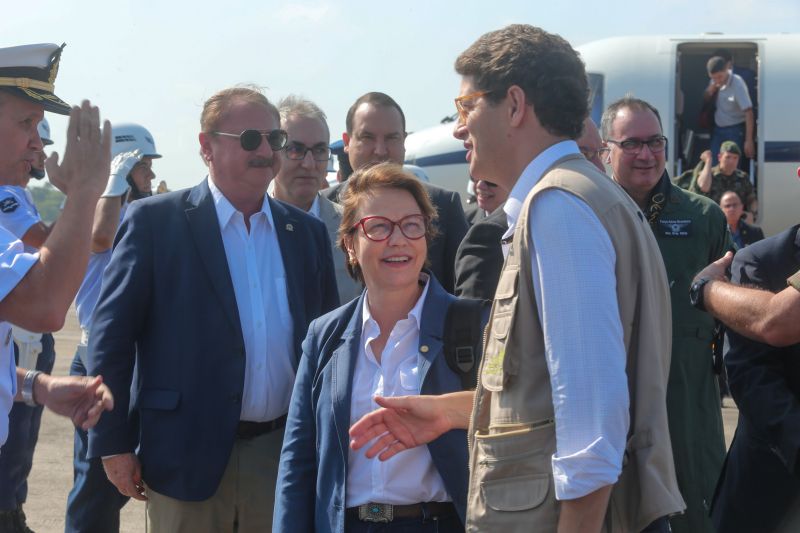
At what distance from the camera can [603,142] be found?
5.15 metres

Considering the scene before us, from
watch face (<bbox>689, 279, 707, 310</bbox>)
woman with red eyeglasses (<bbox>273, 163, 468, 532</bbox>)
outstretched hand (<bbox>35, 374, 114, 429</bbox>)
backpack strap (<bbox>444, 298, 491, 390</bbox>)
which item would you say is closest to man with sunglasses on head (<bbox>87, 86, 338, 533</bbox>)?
outstretched hand (<bbox>35, 374, 114, 429</bbox>)

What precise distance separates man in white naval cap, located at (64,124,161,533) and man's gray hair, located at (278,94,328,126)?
1.09 m

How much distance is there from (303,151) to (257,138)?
1241 millimetres

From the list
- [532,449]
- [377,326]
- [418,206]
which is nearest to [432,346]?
[377,326]

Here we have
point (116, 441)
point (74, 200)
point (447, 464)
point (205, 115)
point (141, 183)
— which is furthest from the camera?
point (141, 183)

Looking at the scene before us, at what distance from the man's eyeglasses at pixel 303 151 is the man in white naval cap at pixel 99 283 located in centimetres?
104

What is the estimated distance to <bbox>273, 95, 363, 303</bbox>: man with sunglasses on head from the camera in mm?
5543

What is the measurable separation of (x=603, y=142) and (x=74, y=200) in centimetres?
314

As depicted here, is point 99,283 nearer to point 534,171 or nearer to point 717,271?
point 717,271

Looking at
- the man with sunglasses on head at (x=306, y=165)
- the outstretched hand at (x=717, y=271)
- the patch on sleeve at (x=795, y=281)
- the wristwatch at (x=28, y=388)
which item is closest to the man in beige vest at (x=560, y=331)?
the patch on sleeve at (x=795, y=281)

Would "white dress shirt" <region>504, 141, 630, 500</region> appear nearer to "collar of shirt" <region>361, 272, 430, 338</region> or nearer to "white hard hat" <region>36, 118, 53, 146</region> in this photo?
"collar of shirt" <region>361, 272, 430, 338</region>

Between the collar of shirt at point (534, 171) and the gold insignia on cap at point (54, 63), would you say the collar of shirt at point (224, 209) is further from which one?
the collar of shirt at point (534, 171)

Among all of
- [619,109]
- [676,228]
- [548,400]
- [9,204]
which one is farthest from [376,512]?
[619,109]

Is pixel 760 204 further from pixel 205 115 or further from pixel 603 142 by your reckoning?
pixel 205 115
